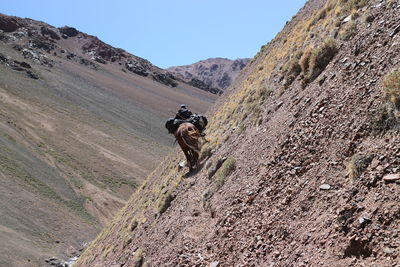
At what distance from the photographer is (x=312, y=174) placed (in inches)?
280

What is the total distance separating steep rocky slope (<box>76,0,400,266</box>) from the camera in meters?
5.57

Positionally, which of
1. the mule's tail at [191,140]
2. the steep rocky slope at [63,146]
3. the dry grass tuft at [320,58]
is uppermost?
the dry grass tuft at [320,58]

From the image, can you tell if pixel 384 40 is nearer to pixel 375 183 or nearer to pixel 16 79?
pixel 375 183

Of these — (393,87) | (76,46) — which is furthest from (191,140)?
(76,46)

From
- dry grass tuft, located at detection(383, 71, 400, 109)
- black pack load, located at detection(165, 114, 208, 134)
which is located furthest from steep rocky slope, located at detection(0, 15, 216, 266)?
dry grass tuft, located at detection(383, 71, 400, 109)

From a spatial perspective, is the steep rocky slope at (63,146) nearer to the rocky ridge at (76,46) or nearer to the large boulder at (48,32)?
the rocky ridge at (76,46)

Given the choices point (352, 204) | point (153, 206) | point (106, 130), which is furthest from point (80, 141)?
point (352, 204)

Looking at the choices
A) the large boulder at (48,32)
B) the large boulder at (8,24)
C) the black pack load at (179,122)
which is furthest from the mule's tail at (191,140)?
the large boulder at (48,32)

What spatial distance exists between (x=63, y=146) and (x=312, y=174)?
183ft

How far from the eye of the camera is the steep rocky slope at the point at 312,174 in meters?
5.57

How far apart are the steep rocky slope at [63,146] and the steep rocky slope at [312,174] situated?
21.4m

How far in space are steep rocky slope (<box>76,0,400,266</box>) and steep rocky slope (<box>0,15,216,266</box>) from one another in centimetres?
2139

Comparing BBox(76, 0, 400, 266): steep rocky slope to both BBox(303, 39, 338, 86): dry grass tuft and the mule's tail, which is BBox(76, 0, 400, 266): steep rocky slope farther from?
the mule's tail

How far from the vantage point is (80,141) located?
63656 millimetres
